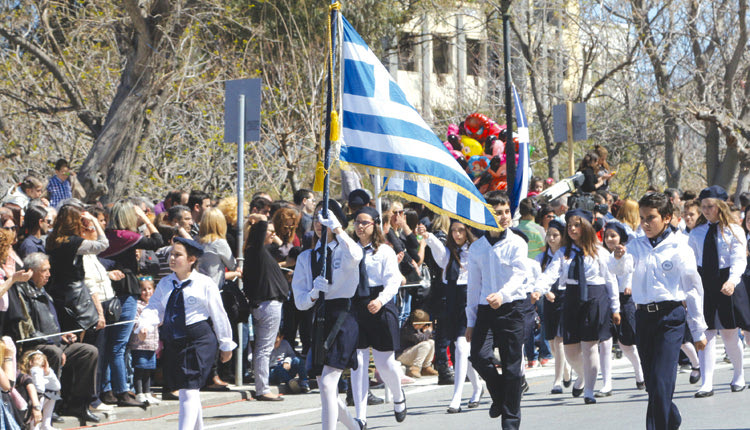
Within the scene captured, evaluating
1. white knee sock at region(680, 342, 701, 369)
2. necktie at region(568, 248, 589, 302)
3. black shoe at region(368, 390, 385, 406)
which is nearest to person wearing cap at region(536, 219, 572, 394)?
necktie at region(568, 248, 589, 302)

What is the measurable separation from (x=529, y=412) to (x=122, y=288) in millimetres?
4135

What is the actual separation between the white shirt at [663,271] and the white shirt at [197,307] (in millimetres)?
3093

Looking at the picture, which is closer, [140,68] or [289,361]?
[289,361]

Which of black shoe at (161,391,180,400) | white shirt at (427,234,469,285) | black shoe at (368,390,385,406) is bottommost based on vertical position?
black shoe at (368,390,385,406)

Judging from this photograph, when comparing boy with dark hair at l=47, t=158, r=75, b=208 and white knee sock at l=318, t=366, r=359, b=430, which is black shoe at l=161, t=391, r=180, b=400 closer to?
white knee sock at l=318, t=366, r=359, b=430

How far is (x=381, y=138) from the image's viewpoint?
8.38 metres

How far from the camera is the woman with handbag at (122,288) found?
10430 mm

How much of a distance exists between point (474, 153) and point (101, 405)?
9.29 m

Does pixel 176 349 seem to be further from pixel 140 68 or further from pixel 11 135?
pixel 11 135

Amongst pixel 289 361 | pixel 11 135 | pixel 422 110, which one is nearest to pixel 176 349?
pixel 289 361

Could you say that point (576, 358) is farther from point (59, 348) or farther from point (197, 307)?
→ point (59, 348)

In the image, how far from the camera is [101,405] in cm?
1021

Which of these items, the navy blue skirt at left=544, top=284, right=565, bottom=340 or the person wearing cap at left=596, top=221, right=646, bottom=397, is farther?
the navy blue skirt at left=544, top=284, right=565, bottom=340

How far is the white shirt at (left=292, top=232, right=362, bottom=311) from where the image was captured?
834 cm
